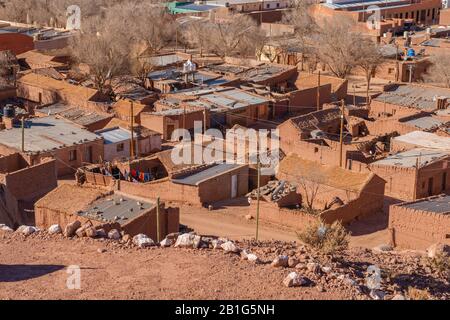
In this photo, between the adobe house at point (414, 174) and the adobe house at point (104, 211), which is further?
the adobe house at point (414, 174)

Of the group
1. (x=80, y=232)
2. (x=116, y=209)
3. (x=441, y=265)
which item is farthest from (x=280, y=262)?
(x=116, y=209)

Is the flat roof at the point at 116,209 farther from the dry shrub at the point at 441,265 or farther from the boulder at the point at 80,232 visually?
the dry shrub at the point at 441,265

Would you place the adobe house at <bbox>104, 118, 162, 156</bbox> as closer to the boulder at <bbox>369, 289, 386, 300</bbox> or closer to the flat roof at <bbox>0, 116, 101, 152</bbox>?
the flat roof at <bbox>0, 116, 101, 152</bbox>

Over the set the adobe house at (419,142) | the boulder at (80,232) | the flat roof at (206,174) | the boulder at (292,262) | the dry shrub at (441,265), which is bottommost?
the flat roof at (206,174)

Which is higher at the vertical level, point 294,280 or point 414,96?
point 294,280

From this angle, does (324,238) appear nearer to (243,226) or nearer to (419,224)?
(419,224)

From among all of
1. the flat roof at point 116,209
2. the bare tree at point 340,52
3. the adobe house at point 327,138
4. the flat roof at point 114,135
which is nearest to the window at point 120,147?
the flat roof at point 114,135
